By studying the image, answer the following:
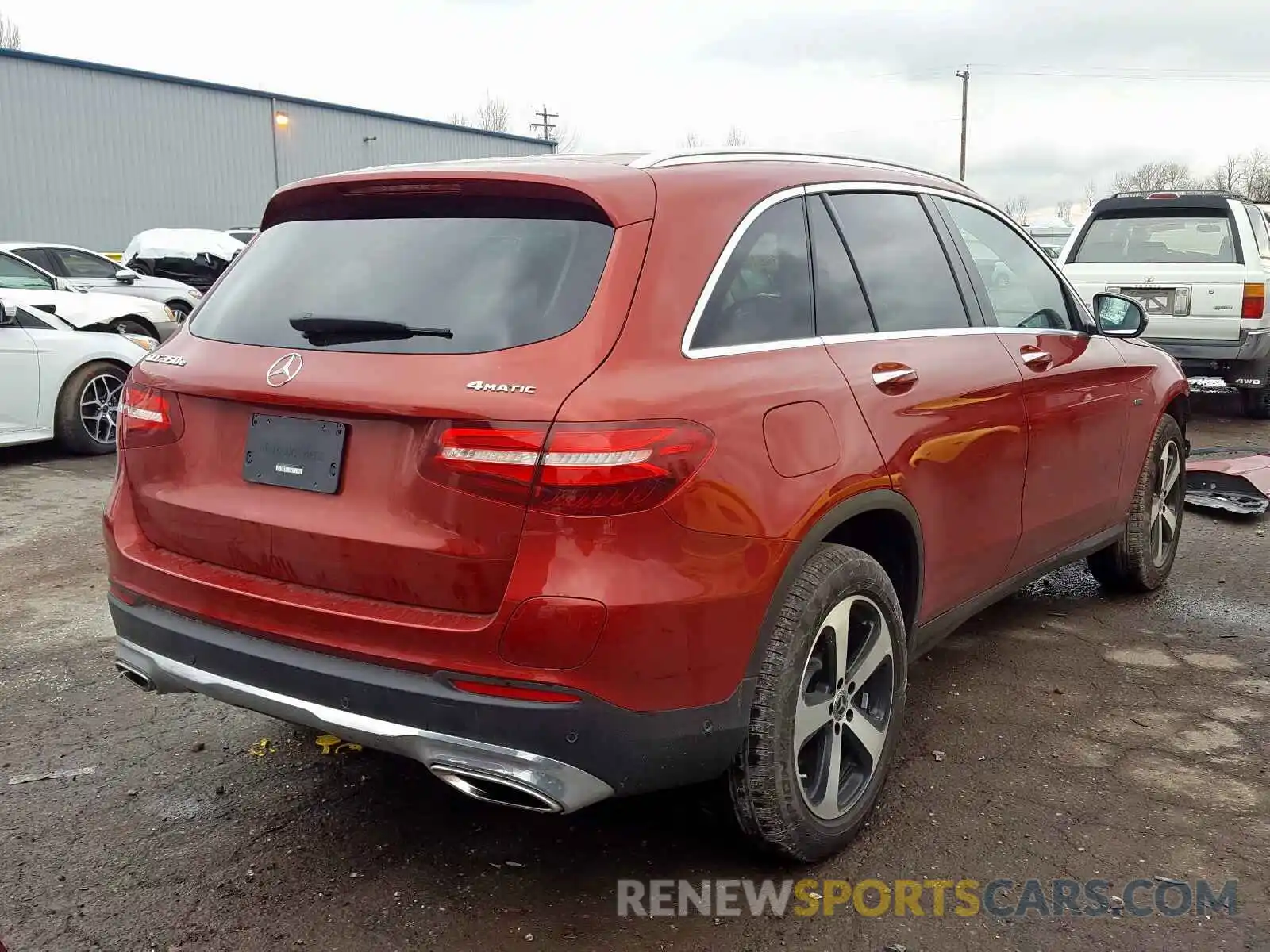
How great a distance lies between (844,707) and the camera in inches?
114

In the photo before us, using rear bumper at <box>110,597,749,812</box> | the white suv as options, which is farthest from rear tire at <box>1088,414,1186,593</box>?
the white suv

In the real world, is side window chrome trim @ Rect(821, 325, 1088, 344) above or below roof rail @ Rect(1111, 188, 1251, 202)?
below

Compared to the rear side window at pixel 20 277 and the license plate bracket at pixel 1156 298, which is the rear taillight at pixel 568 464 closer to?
the license plate bracket at pixel 1156 298

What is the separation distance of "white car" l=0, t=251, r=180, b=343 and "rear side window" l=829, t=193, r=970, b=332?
823 centimetres

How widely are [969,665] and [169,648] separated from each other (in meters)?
2.89

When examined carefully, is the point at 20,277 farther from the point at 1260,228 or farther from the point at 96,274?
the point at 1260,228

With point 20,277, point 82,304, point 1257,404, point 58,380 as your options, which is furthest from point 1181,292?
point 20,277

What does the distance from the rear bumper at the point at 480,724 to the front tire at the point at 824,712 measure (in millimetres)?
113

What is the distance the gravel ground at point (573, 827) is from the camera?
2600 mm

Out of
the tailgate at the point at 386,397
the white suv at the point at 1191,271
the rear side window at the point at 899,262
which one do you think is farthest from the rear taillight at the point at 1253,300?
the tailgate at the point at 386,397

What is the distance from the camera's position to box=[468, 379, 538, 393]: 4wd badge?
7.54 ft

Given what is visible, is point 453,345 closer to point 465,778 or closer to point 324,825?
point 465,778

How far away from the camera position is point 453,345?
2.44 m

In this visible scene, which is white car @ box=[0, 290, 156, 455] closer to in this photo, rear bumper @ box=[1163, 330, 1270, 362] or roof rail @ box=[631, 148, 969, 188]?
roof rail @ box=[631, 148, 969, 188]
